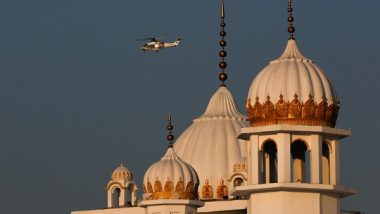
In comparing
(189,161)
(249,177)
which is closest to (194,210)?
(249,177)

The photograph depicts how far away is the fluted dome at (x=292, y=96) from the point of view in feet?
263

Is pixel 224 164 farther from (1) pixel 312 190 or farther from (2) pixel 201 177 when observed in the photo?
(1) pixel 312 190

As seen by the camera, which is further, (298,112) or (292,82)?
(292,82)

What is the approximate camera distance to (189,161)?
9256 cm

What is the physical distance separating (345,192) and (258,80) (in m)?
5.10

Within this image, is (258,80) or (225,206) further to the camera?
(225,206)

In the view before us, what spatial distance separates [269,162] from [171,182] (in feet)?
12.9

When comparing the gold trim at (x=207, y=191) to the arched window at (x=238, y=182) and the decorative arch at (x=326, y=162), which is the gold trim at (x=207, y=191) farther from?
the decorative arch at (x=326, y=162)

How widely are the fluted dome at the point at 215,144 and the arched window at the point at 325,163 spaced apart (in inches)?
374

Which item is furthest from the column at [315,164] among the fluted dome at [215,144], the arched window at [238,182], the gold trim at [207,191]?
the gold trim at [207,191]

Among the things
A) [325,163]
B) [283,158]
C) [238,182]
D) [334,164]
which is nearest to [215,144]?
A: [238,182]

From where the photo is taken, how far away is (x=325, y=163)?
3189 inches

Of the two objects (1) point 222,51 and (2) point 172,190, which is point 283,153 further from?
(1) point 222,51

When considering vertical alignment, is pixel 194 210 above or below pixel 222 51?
below
